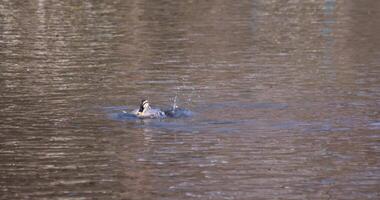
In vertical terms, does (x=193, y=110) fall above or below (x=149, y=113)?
below

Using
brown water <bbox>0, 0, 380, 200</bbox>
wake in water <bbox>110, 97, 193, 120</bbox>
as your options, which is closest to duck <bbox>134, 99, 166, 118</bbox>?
wake in water <bbox>110, 97, 193, 120</bbox>

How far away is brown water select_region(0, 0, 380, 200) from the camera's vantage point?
1551 cm

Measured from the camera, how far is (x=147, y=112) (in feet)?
66.4

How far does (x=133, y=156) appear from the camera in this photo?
17.3 m

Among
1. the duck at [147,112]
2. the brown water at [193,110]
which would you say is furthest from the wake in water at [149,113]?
the brown water at [193,110]

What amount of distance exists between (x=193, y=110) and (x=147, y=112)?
1293 millimetres

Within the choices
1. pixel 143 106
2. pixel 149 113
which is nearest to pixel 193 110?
pixel 149 113

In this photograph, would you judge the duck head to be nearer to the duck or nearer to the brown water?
the duck

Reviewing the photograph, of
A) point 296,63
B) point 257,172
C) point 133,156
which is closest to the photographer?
point 257,172

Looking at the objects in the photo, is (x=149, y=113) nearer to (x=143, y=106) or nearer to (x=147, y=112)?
(x=147, y=112)

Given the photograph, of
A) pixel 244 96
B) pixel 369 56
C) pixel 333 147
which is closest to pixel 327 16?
pixel 369 56

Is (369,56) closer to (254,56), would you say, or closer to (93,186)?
(254,56)

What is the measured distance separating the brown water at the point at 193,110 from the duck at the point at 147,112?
9.7 inches

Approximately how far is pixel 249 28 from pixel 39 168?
21697 millimetres
